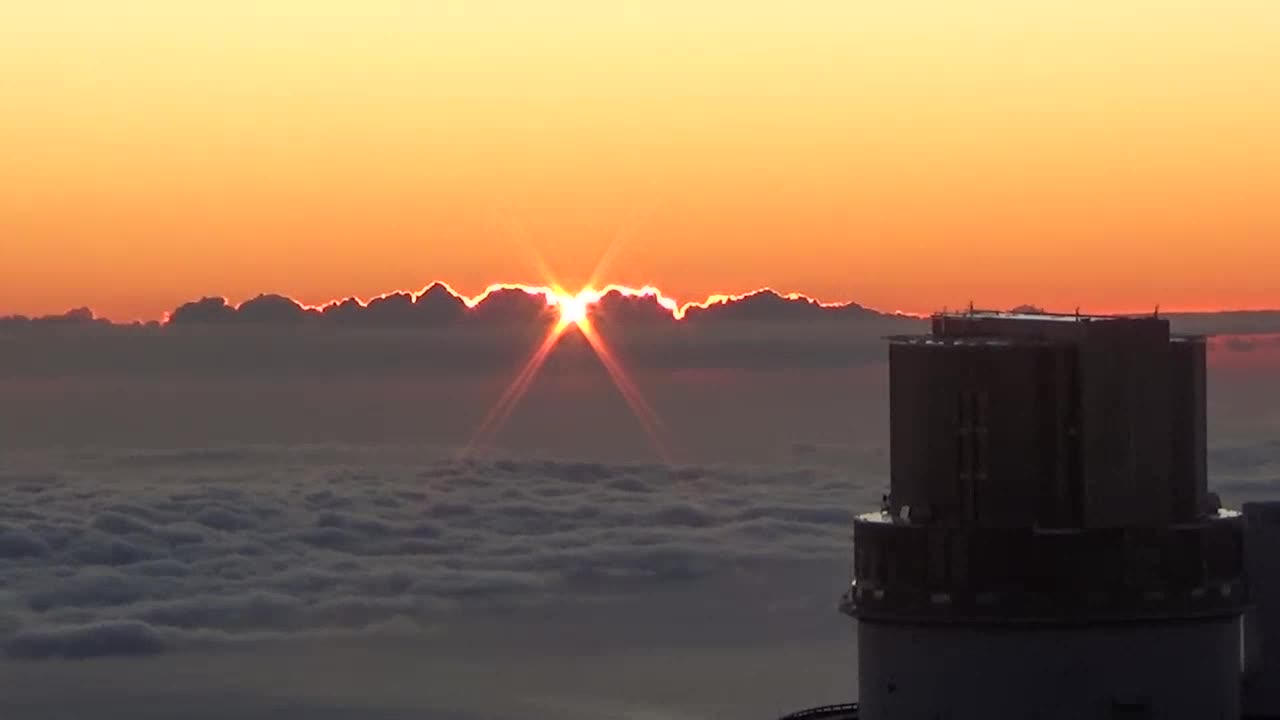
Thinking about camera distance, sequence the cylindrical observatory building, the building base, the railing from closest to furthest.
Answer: the cylindrical observatory building, the building base, the railing

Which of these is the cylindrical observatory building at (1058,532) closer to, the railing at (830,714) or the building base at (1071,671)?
the building base at (1071,671)

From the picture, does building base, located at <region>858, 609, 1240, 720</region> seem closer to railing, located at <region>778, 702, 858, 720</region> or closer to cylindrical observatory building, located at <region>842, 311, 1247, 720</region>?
cylindrical observatory building, located at <region>842, 311, 1247, 720</region>

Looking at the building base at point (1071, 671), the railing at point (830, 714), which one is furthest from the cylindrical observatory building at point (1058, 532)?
the railing at point (830, 714)

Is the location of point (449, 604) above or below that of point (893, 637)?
below

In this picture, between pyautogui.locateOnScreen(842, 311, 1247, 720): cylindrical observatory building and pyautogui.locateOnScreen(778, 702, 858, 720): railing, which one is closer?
pyautogui.locateOnScreen(842, 311, 1247, 720): cylindrical observatory building

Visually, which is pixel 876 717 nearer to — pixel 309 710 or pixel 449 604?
pixel 309 710

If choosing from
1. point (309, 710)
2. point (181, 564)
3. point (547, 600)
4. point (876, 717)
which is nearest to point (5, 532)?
point (181, 564)

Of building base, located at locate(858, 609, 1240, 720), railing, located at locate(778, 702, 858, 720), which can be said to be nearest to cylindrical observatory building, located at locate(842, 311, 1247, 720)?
building base, located at locate(858, 609, 1240, 720)

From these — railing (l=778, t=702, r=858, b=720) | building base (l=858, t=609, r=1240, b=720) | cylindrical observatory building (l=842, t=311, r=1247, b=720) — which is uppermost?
cylindrical observatory building (l=842, t=311, r=1247, b=720)

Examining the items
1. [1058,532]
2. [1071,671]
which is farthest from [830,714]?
[1058,532]
